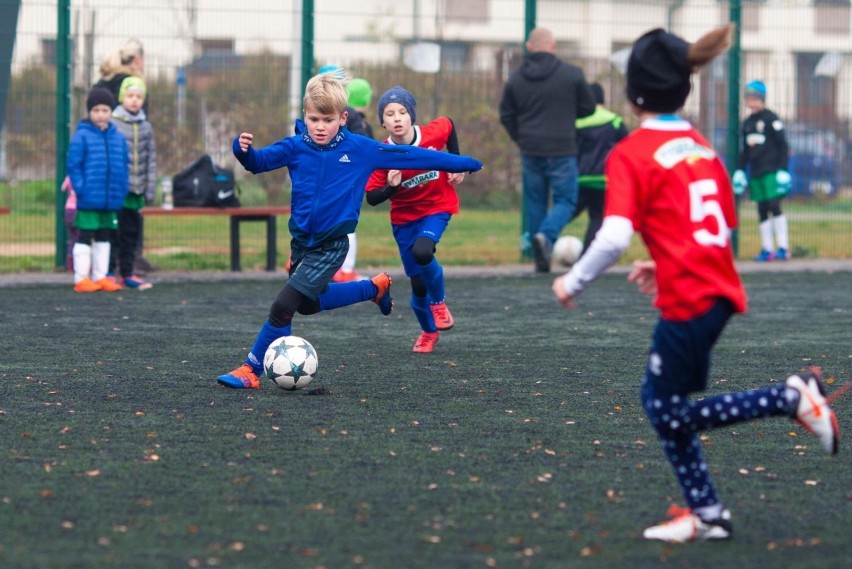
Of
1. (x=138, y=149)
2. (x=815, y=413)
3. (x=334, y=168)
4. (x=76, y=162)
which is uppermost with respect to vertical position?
(x=138, y=149)

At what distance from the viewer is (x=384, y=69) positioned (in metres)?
15.9

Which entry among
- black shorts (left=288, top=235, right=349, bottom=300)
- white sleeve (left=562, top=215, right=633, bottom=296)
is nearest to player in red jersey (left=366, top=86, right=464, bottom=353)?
black shorts (left=288, top=235, right=349, bottom=300)

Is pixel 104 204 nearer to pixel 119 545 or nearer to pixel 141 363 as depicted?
pixel 141 363

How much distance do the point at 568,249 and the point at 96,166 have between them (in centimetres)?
533

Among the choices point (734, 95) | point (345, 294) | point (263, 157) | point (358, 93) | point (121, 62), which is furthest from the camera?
point (734, 95)

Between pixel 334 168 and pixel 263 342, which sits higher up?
pixel 334 168

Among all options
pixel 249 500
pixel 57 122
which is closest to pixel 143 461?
pixel 249 500

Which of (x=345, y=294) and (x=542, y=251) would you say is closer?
(x=345, y=294)

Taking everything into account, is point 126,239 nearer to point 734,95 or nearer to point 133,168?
point 133,168

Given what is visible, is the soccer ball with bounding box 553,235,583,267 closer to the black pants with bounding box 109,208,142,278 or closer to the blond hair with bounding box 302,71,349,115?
the black pants with bounding box 109,208,142,278

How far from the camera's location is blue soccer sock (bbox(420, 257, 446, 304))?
30.4 feet

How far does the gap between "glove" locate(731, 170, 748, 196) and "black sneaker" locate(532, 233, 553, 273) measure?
293cm

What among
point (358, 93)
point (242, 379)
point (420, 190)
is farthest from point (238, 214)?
point (242, 379)

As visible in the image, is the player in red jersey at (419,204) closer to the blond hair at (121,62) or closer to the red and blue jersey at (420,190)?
the red and blue jersey at (420,190)
